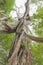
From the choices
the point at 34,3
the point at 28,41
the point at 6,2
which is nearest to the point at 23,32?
the point at 28,41

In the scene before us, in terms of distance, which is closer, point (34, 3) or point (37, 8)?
point (37, 8)

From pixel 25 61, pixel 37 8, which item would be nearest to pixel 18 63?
pixel 25 61

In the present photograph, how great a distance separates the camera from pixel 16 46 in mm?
2371

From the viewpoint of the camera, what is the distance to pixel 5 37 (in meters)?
3.68

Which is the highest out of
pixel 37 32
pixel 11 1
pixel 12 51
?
pixel 12 51

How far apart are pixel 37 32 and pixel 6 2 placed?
7.78 feet

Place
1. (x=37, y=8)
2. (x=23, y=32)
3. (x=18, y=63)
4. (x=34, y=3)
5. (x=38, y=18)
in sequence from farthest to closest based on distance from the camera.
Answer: (x=34, y=3), (x=37, y=8), (x=38, y=18), (x=23, y=32), (x=18, y=63)

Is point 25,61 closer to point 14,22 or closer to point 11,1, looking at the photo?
point 14,22

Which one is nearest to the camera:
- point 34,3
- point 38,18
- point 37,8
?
point 38,18

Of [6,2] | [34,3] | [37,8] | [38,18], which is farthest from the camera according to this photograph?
[6,2]

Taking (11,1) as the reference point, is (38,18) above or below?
above

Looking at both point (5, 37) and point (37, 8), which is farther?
point (5, 37)

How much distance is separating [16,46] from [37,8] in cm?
121

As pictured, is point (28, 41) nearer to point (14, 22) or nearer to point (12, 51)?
point (12, 51)
